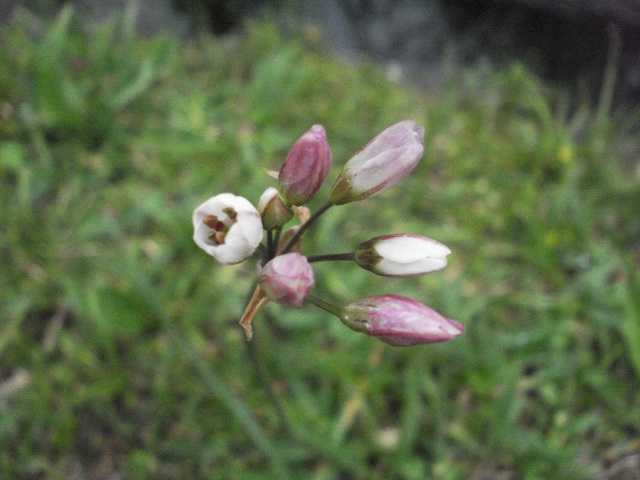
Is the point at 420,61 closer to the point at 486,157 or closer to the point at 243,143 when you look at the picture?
the point at 486,157

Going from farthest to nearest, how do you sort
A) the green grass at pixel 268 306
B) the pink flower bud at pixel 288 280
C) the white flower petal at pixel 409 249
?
the green grass at pixel 268 306 → the white flower petal at pixel 409 249 → the pink flower bud at pixel 288 280

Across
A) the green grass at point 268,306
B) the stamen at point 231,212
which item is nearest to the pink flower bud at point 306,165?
the stamen at point 231,212

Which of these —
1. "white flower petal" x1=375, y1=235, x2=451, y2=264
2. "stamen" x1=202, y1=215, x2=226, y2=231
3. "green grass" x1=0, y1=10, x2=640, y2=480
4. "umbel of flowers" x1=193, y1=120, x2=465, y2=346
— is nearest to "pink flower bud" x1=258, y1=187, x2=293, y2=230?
"umbel of flowers" x1=193, y1=120, x2=465, y2=346

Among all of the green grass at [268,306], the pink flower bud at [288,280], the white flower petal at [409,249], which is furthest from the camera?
the green grass at [268,306]

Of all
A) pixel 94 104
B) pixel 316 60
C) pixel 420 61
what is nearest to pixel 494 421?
pixel 94 104

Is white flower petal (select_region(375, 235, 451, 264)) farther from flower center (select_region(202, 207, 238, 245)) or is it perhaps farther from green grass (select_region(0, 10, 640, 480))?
green grass (select_region(0, 10, 640, 480))

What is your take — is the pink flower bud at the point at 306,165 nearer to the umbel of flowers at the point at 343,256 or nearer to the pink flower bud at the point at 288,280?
the umbel of flowers at the point at 343,256

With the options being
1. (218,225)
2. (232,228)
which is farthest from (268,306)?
(232,228)
